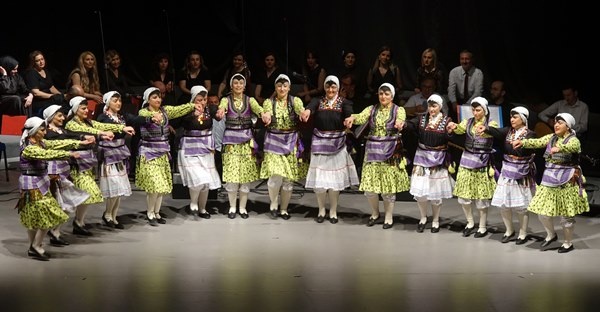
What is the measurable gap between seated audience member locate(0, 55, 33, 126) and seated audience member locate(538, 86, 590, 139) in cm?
554

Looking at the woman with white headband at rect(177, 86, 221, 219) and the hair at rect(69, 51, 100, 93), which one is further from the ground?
the hair at rect(69, 51, 100, 93)

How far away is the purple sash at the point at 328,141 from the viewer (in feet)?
30.2

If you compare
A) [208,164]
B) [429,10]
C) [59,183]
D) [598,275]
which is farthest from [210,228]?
[429,10]

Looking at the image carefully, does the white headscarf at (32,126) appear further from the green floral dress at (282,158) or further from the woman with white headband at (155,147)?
the green floral dress at (282,158)

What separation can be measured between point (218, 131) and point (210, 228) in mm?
1929

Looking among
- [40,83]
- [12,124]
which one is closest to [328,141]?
[40,83]

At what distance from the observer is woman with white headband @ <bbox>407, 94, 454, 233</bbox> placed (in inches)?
348

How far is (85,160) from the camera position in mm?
8602

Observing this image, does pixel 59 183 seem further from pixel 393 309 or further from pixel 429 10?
pixel 429 10

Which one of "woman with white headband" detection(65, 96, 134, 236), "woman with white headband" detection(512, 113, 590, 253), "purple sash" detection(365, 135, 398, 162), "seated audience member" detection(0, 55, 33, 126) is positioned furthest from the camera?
"seated audience member" detection(0, 55, 33, 126)

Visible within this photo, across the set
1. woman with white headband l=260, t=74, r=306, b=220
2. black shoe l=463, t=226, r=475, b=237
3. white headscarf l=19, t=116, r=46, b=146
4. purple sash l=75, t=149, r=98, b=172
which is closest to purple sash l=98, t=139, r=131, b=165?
purple sash l=75, t=149, r=98, b=172

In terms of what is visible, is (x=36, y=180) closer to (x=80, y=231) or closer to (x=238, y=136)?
(x=80, y=231)

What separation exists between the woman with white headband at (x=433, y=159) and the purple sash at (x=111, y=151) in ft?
8.65

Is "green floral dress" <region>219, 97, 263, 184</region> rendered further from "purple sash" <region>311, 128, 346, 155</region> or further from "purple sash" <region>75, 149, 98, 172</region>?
"purple sash" <region>75, 149, 98, 172</region>
